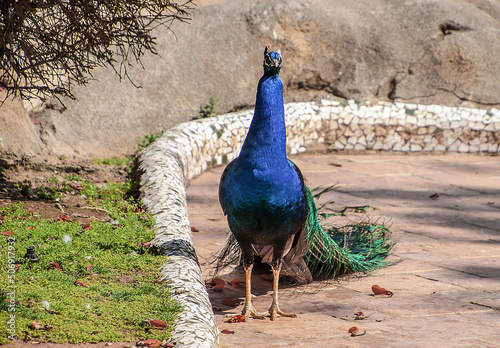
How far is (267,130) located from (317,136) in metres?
5.91

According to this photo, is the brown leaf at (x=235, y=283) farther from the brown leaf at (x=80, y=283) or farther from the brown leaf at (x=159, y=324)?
the brown leaf at (x=159, y=324)

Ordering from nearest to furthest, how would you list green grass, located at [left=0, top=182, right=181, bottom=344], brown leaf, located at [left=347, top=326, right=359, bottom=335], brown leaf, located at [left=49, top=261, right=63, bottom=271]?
green grass, located at [left=0, top=182, right=181, bottom=344]
brown leaf, located at [left=347, top=326, right=359, bottom=335]
brown leaf, located at [left=49, top=261, right=63, bottom=271]

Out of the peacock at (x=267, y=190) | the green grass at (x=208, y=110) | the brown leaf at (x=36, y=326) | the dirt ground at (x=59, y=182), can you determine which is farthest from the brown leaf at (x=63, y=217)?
the green grass at (x=208, y=110)

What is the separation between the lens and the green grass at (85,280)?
304 cm

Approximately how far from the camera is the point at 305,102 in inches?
387

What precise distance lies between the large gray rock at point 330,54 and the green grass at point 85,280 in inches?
176

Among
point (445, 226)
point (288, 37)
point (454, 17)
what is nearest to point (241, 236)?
point (445, 226)

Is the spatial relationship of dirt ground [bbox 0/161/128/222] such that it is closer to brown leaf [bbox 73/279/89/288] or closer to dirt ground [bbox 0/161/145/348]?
dirt ground [bbox 0/161/145/348]

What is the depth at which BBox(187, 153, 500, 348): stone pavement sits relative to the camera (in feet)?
12.3

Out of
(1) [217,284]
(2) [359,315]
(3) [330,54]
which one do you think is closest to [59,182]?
(1) [217,284]

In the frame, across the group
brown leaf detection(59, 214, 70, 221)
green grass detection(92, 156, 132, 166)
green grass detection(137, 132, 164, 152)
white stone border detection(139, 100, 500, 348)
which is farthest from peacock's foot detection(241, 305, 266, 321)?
green grass detection(137, 132, 164, 152)

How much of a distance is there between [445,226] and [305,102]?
4108 mm

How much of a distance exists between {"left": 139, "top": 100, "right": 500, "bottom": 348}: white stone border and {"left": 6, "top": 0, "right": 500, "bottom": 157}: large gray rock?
423mm

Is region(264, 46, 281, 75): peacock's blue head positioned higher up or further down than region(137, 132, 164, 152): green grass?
higher up
